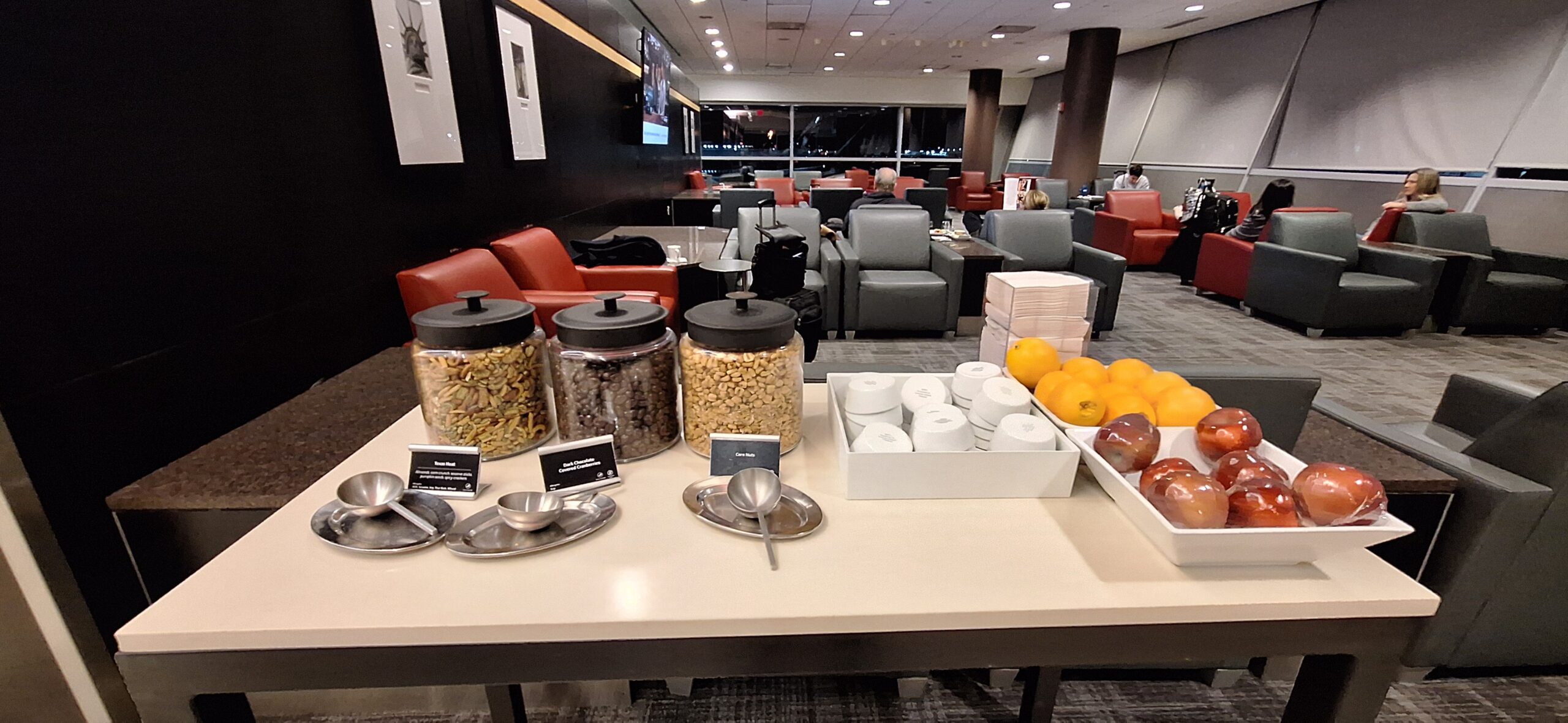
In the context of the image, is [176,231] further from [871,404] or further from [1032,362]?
[1032,362]

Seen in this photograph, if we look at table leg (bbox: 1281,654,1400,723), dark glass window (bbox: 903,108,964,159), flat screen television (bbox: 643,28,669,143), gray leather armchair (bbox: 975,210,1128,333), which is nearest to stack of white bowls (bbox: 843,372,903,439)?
table leg (bbox: 1281,654,1400,723)

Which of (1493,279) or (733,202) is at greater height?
(733,202)

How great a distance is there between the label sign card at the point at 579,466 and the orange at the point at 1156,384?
834mm

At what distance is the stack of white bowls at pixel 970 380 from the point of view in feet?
3.41

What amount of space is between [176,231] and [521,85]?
2.37 metres

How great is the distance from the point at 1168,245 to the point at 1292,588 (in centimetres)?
732

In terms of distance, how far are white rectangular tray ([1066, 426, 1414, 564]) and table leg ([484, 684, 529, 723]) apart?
1.08 m

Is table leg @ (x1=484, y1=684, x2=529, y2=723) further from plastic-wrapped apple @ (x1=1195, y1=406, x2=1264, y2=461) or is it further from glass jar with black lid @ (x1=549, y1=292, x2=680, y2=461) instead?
plastic-wrapped apple @ (x1=1195, y1=406, x2=1264, y2=461)

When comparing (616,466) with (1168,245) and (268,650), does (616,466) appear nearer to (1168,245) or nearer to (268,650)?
(268,650)

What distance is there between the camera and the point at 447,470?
875 millimetres

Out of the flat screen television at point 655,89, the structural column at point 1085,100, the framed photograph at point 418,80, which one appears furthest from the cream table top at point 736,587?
the structural column at point 1085,100

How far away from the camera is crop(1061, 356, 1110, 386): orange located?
3.43 ft

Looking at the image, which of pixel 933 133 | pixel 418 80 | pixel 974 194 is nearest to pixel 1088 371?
pixel 418 80

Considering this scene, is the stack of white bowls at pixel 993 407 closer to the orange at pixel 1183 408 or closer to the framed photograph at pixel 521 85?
the orange at pixel 1183 408
